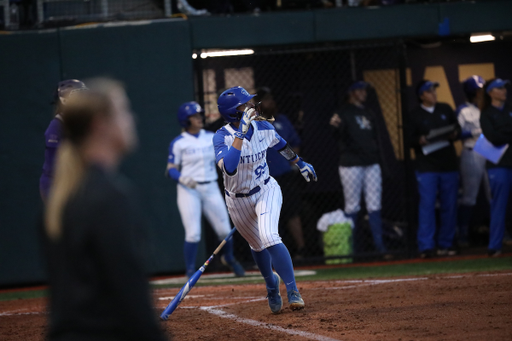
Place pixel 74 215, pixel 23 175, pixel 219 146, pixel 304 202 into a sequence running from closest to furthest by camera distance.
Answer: pixel 74 215, pixel 219 146, pixel 23 175, pixel 304 202

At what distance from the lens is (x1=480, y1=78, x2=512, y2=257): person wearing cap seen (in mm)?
8492

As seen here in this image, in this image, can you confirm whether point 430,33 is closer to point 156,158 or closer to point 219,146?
point 156,158

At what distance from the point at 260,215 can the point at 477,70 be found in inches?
283

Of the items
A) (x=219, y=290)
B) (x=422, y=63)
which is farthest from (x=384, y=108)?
(x=219, y=290)

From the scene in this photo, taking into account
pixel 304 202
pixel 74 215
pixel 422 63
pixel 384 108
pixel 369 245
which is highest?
pixel 422 63

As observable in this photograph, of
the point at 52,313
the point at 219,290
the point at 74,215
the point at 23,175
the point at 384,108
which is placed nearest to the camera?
the point at 74,215

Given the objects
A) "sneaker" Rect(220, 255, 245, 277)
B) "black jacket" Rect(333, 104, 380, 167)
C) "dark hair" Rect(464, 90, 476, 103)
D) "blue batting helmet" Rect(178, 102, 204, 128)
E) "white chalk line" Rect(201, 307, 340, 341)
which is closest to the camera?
"white chalk line" Rect(201, 307, 340, 341)

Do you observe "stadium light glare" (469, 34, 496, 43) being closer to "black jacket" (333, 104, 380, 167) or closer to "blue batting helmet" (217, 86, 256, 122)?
"black jacket" (333, 104, 380, 167)

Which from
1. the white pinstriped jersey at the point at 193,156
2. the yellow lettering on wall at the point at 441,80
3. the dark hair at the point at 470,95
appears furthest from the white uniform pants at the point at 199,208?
the yellow lettering on wall at the point at 441,80

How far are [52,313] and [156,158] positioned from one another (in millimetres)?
7446

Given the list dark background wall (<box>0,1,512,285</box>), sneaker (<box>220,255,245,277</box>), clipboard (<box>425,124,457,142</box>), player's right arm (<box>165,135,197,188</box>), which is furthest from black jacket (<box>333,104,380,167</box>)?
player's right arm (<box>165,135,197,188</box>)

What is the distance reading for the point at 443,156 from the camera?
9.34 metres

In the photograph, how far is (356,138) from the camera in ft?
30.9

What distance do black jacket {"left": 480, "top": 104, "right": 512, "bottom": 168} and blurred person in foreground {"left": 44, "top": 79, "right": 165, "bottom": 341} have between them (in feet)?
23.8
